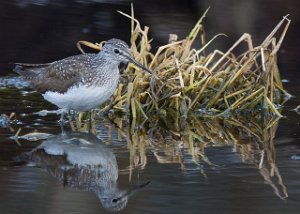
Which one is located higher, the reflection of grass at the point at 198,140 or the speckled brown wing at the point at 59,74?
the speckled brown wing at the point at 59,74

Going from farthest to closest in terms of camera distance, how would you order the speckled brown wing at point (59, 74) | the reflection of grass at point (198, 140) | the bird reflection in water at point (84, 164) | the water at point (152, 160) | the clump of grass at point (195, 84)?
the clump of grass at point (195, 84), the speckled brown wing at point (59, 74), the reflection of grass at point (198, 140), the bird reflection in water at point (84, 164), the water at point (152, 160)

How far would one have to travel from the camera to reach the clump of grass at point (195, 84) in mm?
8836

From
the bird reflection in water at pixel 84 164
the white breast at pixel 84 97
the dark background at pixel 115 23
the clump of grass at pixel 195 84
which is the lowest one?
the bird reflection in water at pixel 84 164

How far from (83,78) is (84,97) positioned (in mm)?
262

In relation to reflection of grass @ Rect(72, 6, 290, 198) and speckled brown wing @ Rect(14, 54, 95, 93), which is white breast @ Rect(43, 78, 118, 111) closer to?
speckled brown wing @ Rect(14, 54, 95, 93)

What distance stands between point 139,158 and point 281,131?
5.94ft

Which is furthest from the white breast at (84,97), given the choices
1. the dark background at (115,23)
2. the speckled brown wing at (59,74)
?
the dark background at (115,23)

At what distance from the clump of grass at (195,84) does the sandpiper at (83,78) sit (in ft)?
1.34

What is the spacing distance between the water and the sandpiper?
32cm

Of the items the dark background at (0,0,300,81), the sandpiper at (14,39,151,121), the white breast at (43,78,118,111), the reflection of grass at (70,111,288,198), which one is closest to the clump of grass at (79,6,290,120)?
the reflection of grass at (70,111,288,198)

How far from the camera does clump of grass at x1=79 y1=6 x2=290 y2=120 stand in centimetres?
884

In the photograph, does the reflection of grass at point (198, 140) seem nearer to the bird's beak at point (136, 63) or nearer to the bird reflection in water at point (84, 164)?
the bird reflection in water at point (84, 164)

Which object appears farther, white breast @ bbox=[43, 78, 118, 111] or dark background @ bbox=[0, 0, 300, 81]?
dark background @ bbox=[0, 0, 300, 81]

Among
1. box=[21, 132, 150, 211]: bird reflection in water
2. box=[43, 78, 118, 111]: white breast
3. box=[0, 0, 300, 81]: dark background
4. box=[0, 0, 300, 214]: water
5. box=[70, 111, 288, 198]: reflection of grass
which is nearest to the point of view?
box=[0, 0, 300, 214]: water
